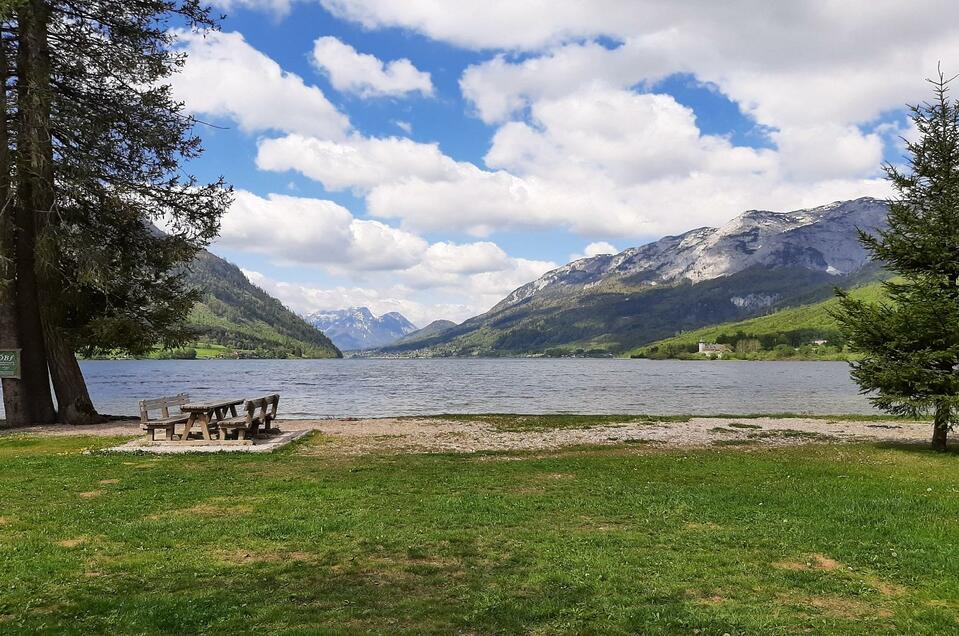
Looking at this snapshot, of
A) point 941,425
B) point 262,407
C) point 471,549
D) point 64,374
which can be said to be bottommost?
point 471,549

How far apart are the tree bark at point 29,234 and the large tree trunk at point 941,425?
38.0m

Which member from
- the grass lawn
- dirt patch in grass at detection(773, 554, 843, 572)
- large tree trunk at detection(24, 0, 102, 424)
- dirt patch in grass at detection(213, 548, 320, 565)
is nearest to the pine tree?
the grass lawn

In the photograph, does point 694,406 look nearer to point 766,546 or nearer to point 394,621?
point 766,546

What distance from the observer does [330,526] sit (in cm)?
1237

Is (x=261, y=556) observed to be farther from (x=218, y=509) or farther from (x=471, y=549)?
(x=218, y=509)

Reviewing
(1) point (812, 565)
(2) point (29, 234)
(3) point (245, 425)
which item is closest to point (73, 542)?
(3) point (245, 425)

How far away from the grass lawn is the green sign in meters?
10.4

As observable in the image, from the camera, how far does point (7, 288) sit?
26.9 meters

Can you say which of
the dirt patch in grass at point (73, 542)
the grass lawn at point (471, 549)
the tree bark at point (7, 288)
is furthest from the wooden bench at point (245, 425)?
the tree bark at point (7, 288)

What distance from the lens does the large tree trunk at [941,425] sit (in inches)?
888

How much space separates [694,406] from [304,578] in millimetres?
56949

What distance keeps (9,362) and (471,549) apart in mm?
27070

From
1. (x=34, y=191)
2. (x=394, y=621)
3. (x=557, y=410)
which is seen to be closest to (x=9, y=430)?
(x=34, y=191)

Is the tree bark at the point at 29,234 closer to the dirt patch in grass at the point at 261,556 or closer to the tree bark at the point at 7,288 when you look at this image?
the tree bark at the point at 7,288
